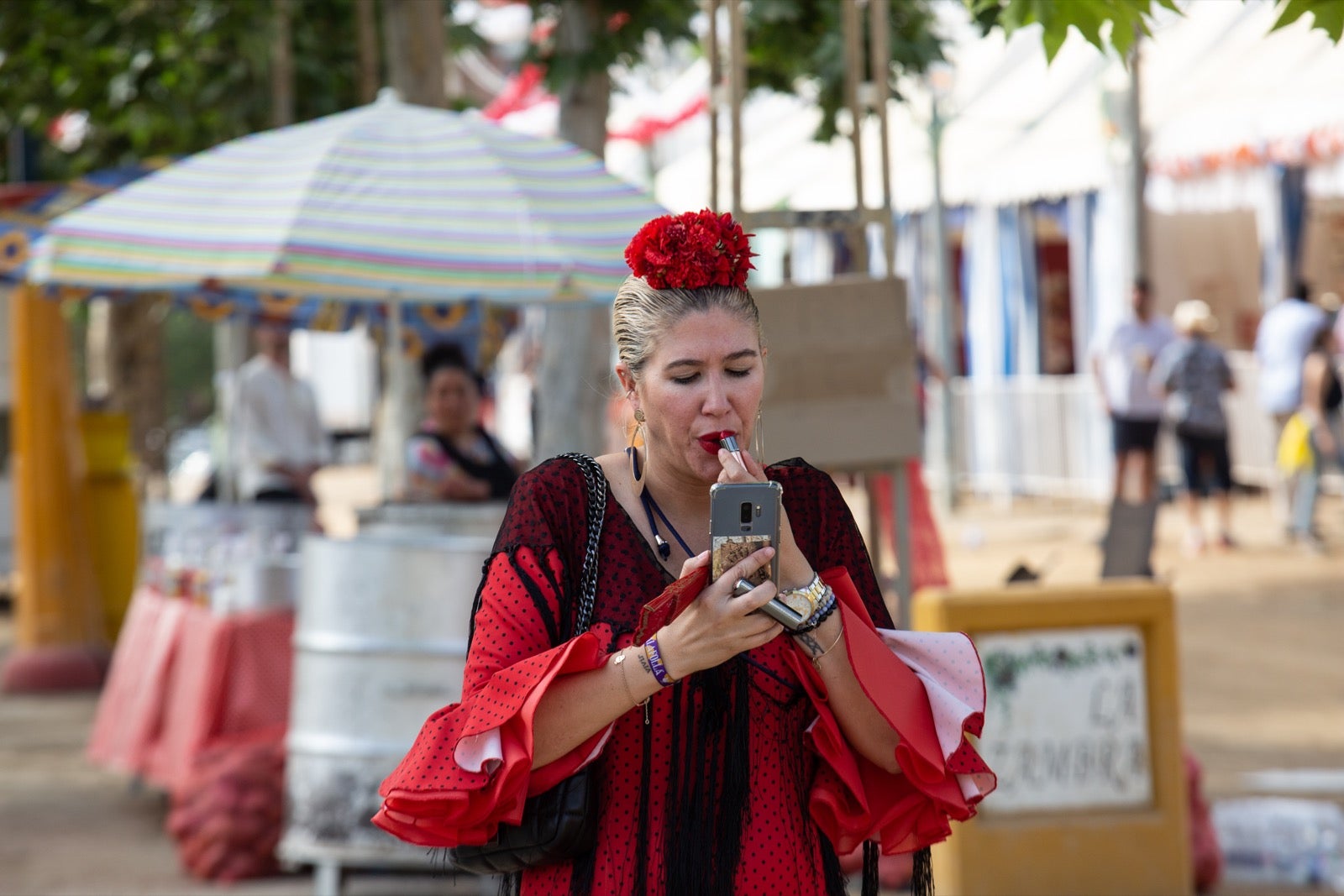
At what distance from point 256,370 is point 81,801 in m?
2.72

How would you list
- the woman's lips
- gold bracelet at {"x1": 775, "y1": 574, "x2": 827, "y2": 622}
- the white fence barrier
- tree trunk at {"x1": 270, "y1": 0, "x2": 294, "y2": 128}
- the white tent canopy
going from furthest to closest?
the white fence barrier
the white tent canopy
tree trunk at {"x1": 270, "y1": 0, "x2": 294, "y2": 128}
the woman's lips
gold bracelet at {"x1": 775, "y1": 574, "x2": 827, "y2": 622}

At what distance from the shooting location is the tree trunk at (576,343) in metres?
8.63

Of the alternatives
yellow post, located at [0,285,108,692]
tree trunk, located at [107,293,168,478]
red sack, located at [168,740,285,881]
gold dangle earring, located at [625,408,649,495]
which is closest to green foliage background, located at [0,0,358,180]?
yellow post, located at [0,285,108,692]

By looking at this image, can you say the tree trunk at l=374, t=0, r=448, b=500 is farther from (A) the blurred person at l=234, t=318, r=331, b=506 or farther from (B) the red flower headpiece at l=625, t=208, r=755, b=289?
(B) the red flower headpiece at l=625, t=208, r=755, b=289

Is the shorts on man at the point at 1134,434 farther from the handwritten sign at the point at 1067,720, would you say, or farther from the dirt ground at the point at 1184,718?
the handwritten sign at the point at 1067,720

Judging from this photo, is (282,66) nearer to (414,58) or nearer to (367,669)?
(414,58)

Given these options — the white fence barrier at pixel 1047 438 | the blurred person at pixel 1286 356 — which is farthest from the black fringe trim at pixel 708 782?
the white fence barrier at pixel 1047 438

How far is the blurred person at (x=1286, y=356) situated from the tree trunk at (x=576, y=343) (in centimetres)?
694

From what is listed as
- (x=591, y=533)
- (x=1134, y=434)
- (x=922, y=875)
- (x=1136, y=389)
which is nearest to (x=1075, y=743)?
(x=922, y=875)

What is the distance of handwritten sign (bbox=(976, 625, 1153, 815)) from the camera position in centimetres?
557

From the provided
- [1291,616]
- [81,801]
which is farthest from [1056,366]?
[81,801]

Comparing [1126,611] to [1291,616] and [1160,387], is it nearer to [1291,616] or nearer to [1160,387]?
[1291,616]

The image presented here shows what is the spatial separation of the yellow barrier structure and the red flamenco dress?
3.10 metres

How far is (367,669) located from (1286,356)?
10.2 meters
